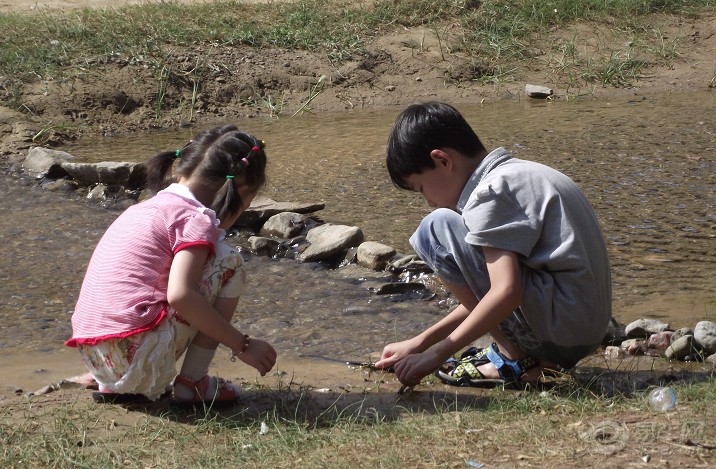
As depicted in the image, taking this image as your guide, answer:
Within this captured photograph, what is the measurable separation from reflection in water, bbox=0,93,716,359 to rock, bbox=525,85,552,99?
0.55 feet

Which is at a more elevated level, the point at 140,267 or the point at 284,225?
the point at 140,267

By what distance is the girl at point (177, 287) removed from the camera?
2.95 m

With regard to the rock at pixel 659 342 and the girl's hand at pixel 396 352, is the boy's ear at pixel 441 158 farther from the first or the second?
the rock at pixel 659 342

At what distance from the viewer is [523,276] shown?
3.09m

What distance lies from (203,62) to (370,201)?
2.94m

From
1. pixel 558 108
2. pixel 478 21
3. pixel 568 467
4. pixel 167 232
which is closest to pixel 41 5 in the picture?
pixel 478 21

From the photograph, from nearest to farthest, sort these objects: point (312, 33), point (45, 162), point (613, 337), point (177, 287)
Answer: point (177, 287)
point (613, 337)
point (45, 162)
point (312, 33)

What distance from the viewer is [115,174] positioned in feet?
19.9

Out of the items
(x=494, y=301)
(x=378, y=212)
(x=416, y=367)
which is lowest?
(x=378, y=212)

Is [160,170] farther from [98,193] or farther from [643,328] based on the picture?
[98,193]

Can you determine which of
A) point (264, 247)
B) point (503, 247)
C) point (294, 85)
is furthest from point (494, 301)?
point (294, 85)

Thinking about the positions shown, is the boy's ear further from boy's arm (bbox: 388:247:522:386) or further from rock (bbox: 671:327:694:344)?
rock (bbox: 671:327:694:344)

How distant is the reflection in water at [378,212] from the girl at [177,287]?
747mm

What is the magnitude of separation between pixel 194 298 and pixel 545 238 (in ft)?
3.39
